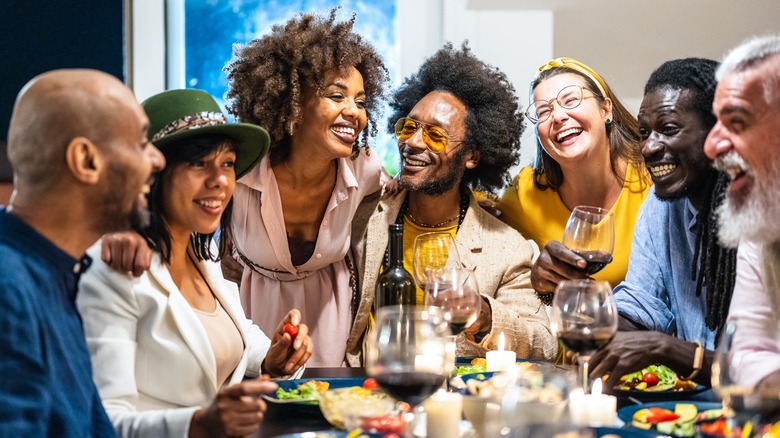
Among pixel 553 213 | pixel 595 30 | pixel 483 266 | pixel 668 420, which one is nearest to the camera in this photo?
pixel 668 420

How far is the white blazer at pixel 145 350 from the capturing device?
197 cm

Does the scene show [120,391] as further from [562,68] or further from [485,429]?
[562,68]

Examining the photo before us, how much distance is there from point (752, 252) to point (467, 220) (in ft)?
4.89

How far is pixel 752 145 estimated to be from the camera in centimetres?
221

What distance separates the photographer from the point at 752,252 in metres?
2.45

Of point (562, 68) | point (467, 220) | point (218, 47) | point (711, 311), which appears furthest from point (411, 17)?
point (711, 311)

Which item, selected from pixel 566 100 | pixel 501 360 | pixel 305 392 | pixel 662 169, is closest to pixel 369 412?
pixel 305 392

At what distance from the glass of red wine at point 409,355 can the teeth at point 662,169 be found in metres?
Result: 1.63

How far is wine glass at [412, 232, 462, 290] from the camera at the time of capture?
8.42 ft

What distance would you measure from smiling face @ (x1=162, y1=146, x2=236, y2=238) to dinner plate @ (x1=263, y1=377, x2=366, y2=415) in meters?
0.47

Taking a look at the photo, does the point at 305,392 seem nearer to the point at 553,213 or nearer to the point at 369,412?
the point at 369,412

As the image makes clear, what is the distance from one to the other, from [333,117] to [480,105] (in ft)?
2.63

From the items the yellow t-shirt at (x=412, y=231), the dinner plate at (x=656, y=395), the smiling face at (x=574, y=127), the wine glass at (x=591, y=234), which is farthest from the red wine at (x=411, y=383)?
the smiling face at (x=574, y=127)

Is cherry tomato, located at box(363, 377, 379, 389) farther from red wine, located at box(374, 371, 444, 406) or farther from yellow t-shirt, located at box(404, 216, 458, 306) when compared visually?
yellow t-shirt, located at box(404, 216, 458, 306)
